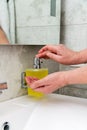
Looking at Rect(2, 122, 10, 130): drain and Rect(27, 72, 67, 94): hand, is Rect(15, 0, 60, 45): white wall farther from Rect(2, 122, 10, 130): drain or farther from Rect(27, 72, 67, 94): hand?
Rect(2, 122, 10, 130): drain

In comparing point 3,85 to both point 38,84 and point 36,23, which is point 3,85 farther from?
point 36,23

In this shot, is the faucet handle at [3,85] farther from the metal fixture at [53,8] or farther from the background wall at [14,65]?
the metal fixture at [53,8]

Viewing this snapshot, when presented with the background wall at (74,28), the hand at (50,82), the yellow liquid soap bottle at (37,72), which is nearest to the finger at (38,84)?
the hand at (50,82)

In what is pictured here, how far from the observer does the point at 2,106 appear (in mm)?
769

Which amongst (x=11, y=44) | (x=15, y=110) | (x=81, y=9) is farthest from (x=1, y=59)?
(x=81, y=9)

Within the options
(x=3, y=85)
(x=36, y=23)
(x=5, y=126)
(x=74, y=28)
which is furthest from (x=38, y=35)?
(x=5, y=126)

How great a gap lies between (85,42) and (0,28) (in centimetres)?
38

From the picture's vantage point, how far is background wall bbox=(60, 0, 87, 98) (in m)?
0.98

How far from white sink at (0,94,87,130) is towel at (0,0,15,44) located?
0.82ft

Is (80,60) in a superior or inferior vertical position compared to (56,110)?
superior

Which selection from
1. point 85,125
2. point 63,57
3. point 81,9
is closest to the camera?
point 85,125

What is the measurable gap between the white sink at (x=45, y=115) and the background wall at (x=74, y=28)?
195mm

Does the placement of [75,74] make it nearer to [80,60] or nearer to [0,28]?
[80,60]

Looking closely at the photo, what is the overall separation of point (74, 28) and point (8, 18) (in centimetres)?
32
